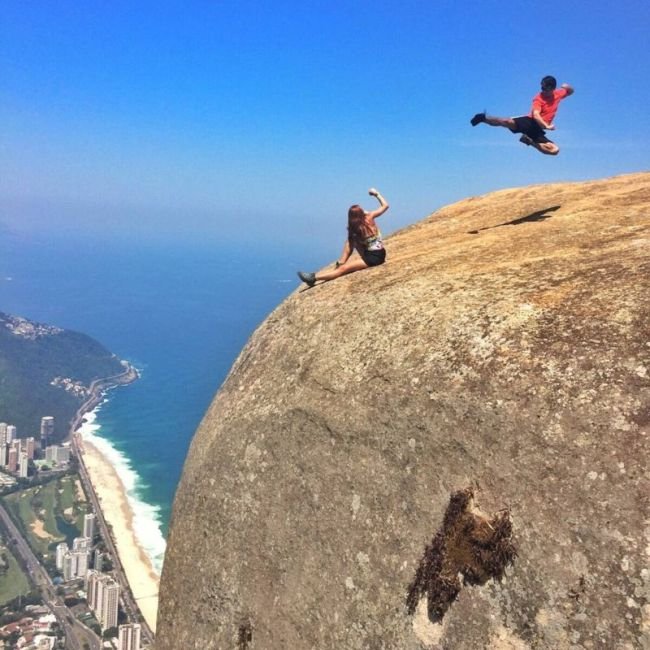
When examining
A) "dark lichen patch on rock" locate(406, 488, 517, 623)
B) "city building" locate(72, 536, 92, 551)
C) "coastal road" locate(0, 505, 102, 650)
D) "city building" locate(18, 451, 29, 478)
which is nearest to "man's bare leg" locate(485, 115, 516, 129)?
"dark lichen patch on rock" locate(406, 488, 517, 623)

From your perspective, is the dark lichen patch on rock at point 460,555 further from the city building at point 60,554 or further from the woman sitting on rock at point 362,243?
the city building at point 60,554

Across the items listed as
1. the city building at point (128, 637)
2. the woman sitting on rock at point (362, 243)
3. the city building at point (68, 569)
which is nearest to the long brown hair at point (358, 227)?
the woman sitting on rock at point (362, 243)

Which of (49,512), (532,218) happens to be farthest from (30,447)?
(532,218)

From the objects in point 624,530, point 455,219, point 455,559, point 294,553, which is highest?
point 455,219

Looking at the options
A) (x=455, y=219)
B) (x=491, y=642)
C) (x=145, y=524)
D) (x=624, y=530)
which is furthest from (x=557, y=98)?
(x=145, y=524)

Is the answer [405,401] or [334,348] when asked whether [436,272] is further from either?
[405,401]

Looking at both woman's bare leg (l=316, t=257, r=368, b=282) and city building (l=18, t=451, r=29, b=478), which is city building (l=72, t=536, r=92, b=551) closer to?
city building (l=18, t=451, r=29, b=478)
